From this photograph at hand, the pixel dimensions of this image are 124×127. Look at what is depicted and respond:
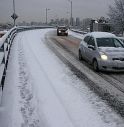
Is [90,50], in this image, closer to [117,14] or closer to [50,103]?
[50,103]

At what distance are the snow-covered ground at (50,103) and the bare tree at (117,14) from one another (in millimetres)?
49664

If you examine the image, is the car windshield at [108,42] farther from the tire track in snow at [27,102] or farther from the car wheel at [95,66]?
the tire track in snow at [27,102]

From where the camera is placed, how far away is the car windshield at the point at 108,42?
1481 cm

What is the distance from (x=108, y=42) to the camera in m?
15.1

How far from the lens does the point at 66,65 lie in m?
15.2

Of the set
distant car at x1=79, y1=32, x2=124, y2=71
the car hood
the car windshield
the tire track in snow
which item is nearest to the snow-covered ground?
the tire track in snow

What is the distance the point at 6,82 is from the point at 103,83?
11.6 ft

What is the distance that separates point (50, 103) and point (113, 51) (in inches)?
231

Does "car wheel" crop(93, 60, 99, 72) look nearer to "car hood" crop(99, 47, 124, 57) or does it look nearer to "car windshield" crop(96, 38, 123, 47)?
"car hood" crop(99, 47, 124, 57)

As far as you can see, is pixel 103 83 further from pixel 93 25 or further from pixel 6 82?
pixel 93 25

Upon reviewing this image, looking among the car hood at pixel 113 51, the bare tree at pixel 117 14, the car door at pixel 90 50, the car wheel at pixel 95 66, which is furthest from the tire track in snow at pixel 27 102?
the bare tree at pixel 117 14

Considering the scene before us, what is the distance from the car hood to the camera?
1354cm

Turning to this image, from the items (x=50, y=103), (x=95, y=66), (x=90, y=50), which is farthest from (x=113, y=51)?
(x=50, y=103)

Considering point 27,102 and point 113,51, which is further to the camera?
point 113,51
